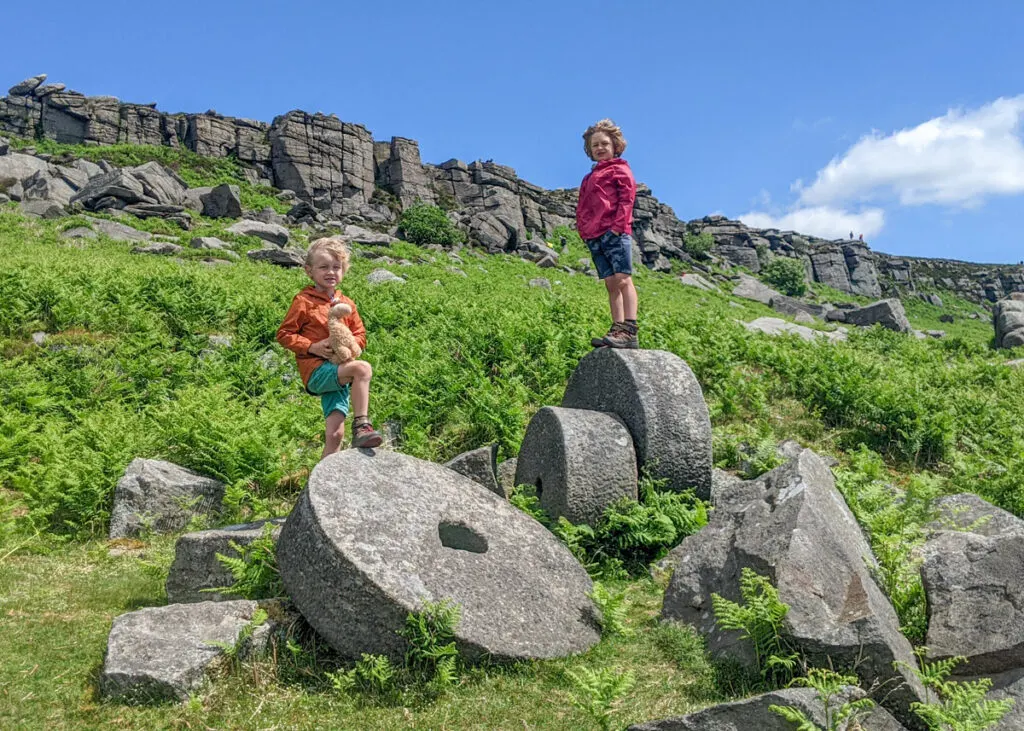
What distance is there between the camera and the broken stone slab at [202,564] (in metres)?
5.99

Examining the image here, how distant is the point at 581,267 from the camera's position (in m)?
46.6

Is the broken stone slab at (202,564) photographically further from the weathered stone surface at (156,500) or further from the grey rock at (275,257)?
the grey rock at (275,257)

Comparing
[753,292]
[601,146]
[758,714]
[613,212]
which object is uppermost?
[753,292]

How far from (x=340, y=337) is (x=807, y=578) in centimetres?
415

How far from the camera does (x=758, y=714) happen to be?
3.82 m

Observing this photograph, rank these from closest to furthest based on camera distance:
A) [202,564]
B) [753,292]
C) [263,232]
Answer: [202,564] < [263,232] < [753,292]

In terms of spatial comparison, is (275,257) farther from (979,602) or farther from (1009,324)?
(1009,324)

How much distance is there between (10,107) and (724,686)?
3296 inches

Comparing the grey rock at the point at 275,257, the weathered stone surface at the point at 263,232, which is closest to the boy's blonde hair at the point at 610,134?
the grey rock at the point at 275,257

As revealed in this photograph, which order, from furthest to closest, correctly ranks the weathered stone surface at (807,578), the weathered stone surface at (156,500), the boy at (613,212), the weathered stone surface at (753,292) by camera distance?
the weathered stone surface at (753,292)
the weathered stone surface at (156,500)
the boy at (613,212)
the weathered stone surface at (807,578)

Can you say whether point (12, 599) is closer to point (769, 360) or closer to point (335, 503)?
point (335, 503)

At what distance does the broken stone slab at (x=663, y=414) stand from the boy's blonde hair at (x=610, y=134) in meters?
2.33

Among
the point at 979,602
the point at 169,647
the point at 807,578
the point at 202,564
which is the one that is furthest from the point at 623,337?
the point at 169,647

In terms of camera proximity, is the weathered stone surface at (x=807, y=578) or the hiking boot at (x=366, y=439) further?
the hiking boot at (x=366, y=439)
